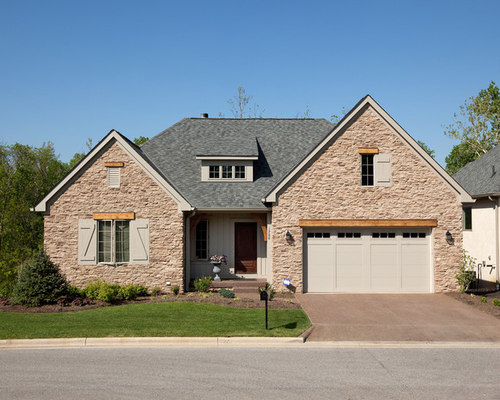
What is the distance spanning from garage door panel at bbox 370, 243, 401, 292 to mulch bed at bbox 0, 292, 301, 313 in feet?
11.9

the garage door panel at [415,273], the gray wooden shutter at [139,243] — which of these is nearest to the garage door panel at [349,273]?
the garage door panel at [415,273]

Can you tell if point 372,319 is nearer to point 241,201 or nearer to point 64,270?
point 241,201

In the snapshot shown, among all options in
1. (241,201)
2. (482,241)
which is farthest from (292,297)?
(482,241)

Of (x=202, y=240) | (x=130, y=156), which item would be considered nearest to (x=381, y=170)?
(x=202, y=240)

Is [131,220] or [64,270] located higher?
[131,220]

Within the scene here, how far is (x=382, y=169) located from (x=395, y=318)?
6.49 metres

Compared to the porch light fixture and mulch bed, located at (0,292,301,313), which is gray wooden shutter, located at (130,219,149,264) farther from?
the porch light fixture

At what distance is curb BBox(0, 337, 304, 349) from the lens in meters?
10.8

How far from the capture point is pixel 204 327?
1186 cm

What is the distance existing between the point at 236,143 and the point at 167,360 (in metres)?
14.0

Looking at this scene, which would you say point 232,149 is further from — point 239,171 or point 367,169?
point 367,169

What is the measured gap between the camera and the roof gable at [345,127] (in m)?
17.3

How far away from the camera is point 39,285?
51.1 ft

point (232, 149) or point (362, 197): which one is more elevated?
point (232, 149)
